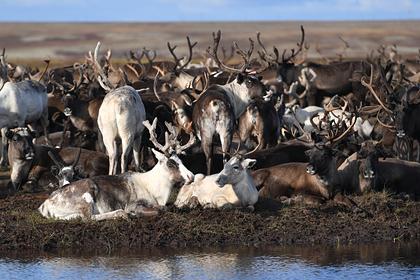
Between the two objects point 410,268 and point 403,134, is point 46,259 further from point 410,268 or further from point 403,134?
point 403,134

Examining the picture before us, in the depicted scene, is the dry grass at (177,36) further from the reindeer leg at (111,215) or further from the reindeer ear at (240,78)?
the reindeer leg at (111,215)

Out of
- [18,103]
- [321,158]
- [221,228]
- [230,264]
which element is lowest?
[230,264]

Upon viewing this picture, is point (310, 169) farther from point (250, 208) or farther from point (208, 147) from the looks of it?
point (208, 147)

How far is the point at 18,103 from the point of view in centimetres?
1702

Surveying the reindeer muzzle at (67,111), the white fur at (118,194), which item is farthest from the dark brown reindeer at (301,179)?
the reindeer muzzle at (67,111)

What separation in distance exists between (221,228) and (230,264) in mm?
1243

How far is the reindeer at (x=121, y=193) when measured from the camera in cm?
1275

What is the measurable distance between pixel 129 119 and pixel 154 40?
274ft

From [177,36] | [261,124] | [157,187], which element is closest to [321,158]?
[157,187]

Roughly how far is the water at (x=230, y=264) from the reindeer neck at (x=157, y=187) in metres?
1.00

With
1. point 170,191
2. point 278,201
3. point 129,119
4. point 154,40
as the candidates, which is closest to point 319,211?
point 278,201

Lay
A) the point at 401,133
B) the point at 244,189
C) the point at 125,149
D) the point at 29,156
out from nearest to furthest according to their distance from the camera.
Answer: the point at 244,189, the point at 125,149, the point at 29,156, the point at 401,133

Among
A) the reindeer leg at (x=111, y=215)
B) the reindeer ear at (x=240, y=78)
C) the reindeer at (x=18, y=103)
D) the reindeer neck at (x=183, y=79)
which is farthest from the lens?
the reindeer neck at (x=183, y=79)

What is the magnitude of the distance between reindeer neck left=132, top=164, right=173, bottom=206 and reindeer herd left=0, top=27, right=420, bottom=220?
1cm
